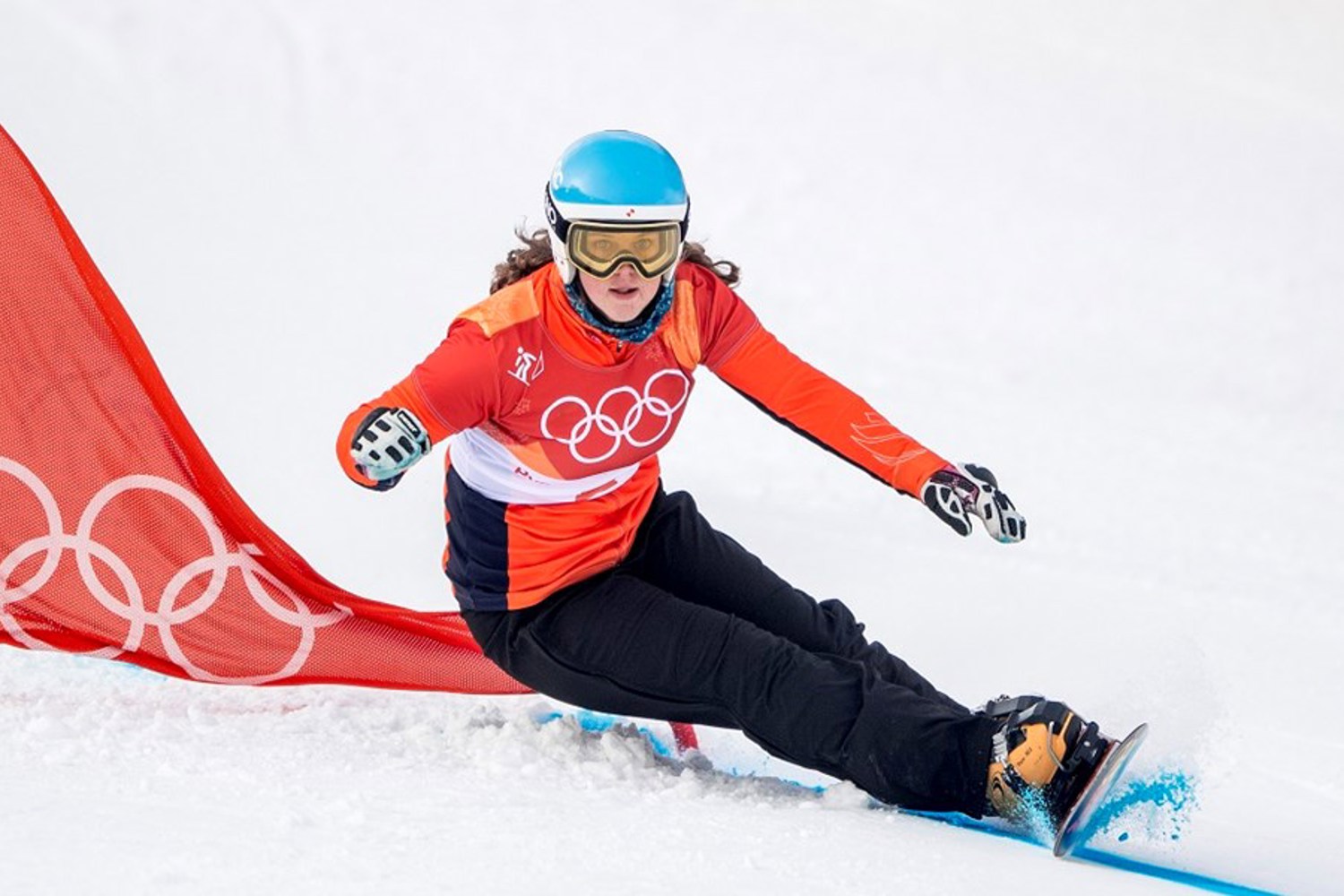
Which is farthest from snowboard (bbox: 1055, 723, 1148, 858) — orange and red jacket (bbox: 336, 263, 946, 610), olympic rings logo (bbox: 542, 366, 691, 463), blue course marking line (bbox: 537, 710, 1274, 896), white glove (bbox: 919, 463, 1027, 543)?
olympic rings logo (bbox: 542, 366, 691, 463)

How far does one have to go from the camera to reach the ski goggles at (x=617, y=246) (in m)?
2.95

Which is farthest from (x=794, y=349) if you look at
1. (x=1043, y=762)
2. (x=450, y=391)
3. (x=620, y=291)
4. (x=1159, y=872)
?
(x=1159, y=872)

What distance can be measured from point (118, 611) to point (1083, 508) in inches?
124

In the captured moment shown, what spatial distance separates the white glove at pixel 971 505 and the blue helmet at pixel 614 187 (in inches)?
23.9

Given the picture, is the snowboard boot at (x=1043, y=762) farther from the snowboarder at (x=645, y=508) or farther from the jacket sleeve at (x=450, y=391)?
the jacket sleeve at (x=450, y=391)

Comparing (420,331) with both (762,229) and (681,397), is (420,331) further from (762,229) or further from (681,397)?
(681,397)

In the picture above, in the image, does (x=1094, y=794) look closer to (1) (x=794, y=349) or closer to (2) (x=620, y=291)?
(2) (x=620, y=291)

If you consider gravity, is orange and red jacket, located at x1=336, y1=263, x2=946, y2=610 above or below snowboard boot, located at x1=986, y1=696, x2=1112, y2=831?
above

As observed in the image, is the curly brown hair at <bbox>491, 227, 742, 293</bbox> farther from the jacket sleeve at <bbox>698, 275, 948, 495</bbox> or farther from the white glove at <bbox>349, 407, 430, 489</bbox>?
the white glove at <bbox>349, 407, 430, 489</bbox>

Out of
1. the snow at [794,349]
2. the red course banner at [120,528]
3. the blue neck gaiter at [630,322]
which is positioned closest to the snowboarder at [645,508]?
the blue neck gaiter at [630,322]

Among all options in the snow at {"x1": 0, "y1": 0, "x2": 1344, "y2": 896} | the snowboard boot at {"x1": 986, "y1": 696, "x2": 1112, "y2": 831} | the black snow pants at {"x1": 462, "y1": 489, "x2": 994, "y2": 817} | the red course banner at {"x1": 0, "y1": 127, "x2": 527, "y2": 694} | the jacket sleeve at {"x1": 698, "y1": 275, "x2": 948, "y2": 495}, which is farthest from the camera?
the red course banner at {"x1": 0, "y1": 127, "x2": 527, "y2": 694}

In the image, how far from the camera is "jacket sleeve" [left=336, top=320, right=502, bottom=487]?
2.87m

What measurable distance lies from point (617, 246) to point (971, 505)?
759mm

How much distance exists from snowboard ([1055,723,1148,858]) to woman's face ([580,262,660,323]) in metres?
1.08
